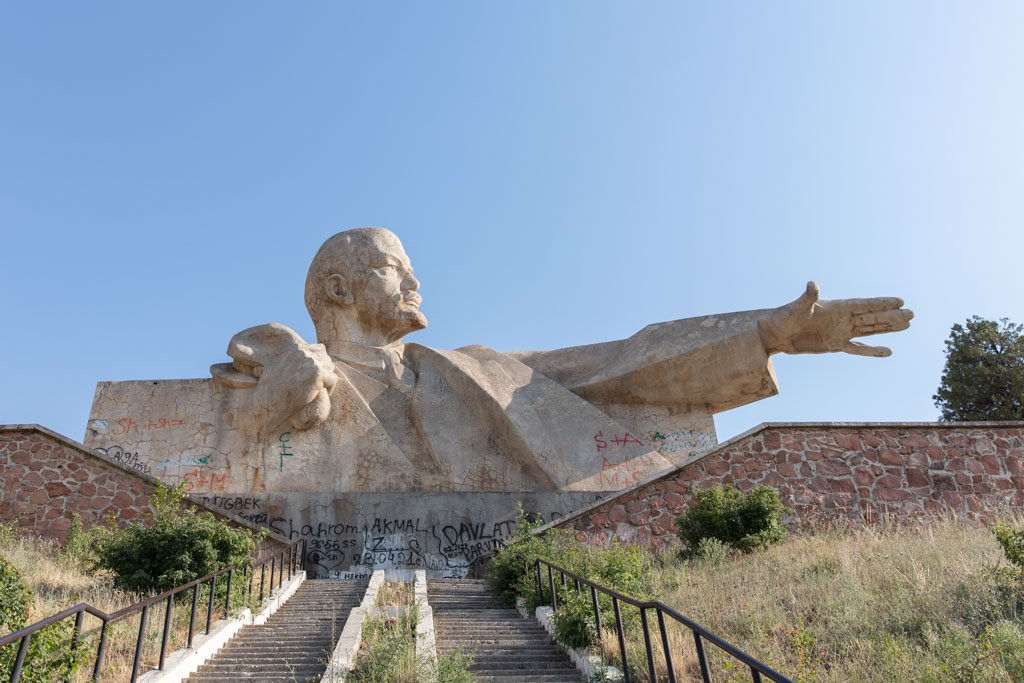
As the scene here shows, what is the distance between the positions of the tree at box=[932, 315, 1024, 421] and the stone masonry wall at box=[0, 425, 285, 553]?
16.6m

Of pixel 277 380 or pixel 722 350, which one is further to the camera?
pixel 722 350

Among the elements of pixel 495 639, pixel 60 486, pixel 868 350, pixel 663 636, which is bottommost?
pixel 663 636

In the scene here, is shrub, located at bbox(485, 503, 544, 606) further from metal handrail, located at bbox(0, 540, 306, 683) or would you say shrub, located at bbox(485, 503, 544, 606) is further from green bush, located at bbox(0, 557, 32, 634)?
green bush, located at bbox(0, 557, 32, 634)

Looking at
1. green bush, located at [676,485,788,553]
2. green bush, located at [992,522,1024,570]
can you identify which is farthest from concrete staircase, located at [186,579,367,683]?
green bush, located at [992,522,1024,570]

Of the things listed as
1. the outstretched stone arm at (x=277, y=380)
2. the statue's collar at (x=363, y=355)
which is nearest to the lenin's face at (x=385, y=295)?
the statue's collar at (x=363, y=355)

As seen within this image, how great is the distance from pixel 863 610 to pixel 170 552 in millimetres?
5614

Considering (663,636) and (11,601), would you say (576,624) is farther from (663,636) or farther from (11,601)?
(11,601)

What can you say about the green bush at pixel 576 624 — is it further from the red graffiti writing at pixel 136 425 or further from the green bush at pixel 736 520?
the red graffiti writing at pixel 136 425

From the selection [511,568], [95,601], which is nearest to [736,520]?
[511,568]

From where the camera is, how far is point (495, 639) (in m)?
6.29

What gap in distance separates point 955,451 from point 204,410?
32.5 feet

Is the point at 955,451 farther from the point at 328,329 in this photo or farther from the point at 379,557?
the point at 328,329

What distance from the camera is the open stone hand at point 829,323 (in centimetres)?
1177

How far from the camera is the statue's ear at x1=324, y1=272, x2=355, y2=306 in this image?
1376 cm
